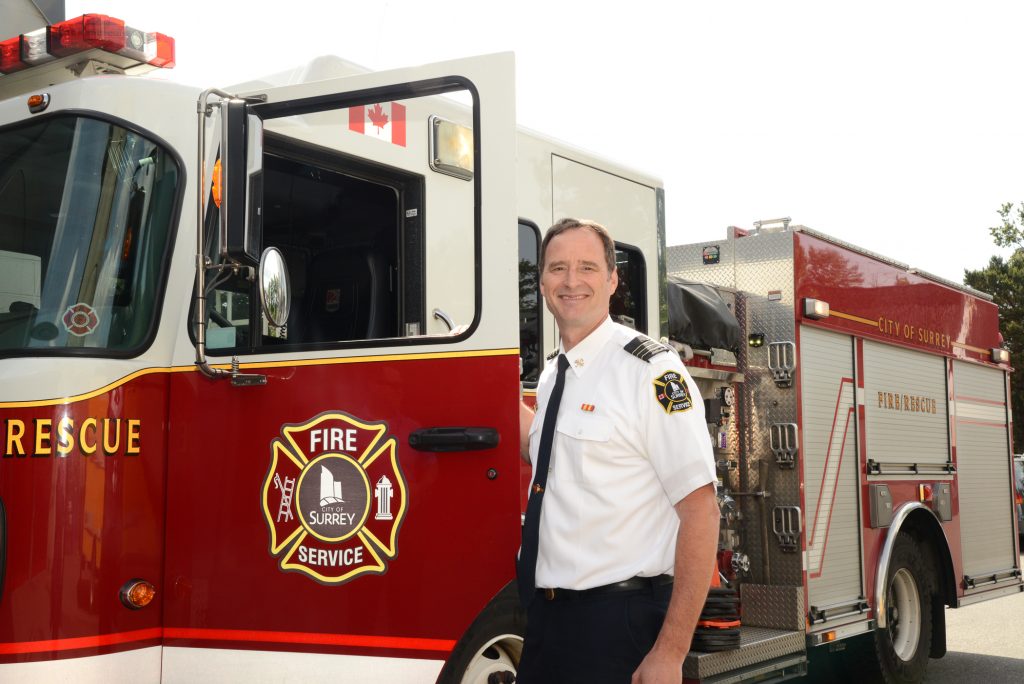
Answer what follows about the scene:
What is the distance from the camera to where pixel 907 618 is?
269 inches

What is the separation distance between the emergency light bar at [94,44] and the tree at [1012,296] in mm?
30640

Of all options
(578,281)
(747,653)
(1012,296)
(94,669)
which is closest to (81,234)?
(94,669)

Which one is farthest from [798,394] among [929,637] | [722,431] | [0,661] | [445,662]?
[0,661]

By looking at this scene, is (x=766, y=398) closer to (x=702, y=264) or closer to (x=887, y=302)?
(x=702, y=264)

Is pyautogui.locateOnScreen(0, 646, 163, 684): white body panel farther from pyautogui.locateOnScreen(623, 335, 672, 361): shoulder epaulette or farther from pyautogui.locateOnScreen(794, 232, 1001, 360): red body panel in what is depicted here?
pyautogui.locateOnScreen(794, 232, 1001, 360): red body panel

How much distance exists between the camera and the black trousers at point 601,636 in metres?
2.24

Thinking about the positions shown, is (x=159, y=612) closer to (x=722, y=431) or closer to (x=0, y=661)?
(x=0, y=661)

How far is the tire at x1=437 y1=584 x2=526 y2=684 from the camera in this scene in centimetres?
311

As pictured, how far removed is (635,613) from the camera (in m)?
2.27

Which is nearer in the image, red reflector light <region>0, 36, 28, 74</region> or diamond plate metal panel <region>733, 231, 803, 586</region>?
red reflector light <region>0, 36, 28, 74</region>

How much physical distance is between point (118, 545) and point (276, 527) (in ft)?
1.47

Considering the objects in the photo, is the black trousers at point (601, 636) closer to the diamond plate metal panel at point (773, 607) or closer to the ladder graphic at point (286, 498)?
the ladder graphic at point (286, 498)

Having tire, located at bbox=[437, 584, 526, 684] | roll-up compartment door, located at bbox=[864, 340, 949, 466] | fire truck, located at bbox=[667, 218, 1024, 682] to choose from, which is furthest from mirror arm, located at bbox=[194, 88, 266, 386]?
roll-up compartment door, located at bbox=[864, 340, 949, 466]

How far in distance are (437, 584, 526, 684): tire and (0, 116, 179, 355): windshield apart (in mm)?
1319
